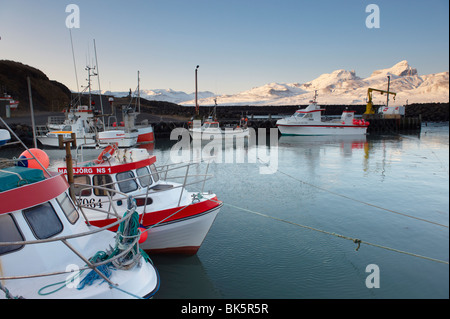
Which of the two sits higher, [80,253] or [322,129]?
[322,129]

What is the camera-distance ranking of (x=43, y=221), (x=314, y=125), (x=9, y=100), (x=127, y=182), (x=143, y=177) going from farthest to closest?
(x=9, y=100)
(x=314, y=125)
(x=143, y=177)
(x=127, y=182)
(x=43, y=221)

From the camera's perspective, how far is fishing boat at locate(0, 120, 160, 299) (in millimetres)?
4797

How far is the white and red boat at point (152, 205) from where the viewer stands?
8.66 metres

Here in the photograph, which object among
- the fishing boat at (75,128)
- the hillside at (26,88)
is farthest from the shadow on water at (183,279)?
the hillside at (26,88)

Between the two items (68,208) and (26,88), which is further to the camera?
(26,88)

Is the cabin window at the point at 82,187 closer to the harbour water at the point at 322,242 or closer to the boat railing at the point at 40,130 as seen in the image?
the harbour water at the point at 322,242

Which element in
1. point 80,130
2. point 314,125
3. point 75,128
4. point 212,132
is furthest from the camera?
point 314,125

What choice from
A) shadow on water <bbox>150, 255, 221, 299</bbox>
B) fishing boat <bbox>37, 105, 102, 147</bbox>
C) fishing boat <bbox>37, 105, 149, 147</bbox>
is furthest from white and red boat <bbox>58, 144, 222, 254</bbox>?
fishing boat <bbox>37, 105, 102, 147</bbox>

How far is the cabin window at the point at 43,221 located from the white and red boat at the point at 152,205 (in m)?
2.60

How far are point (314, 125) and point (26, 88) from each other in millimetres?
59993

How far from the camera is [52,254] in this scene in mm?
5230

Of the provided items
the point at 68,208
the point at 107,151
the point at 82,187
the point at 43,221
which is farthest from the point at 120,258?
the point at 107,151

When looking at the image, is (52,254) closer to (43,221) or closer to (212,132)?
(43,221)
